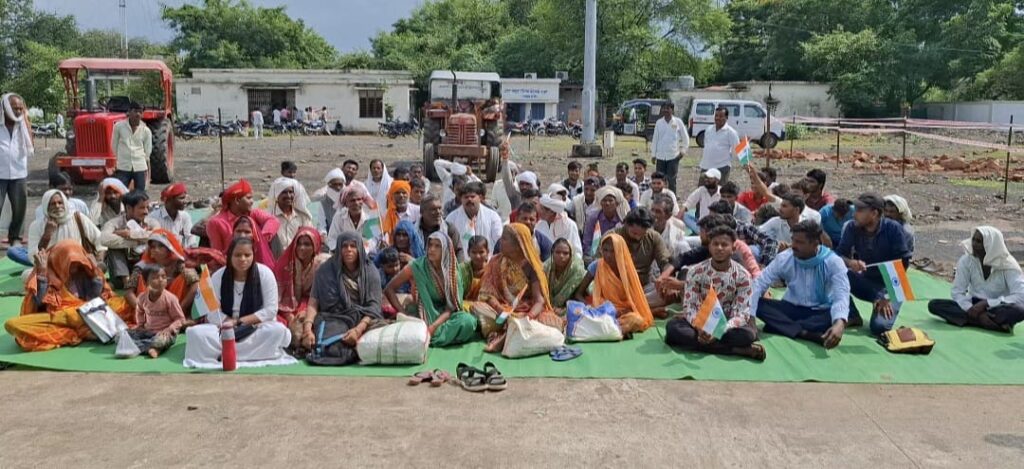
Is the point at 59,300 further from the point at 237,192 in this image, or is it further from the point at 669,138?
the point at 669,138

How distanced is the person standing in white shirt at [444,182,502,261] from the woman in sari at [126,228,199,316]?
2101mm

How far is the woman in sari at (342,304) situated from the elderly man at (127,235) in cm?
201

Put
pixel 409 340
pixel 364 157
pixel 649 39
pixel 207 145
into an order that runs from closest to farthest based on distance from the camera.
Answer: pixel 409 340 → pixel 364 157 → pixel 207 145 → pixel 649 39

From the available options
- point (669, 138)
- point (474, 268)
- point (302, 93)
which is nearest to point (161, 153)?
point (669, 138)

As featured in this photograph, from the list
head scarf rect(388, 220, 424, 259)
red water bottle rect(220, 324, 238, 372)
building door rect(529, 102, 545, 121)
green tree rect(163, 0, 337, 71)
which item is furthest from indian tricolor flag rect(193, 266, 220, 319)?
green tree rect(163, 0, 337, 71)

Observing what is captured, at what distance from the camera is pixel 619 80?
39.4 meters

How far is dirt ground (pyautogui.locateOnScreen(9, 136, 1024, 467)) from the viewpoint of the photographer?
3.96 m

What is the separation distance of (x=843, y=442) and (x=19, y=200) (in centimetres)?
832

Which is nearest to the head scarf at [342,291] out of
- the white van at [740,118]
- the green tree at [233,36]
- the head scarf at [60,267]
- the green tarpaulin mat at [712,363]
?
the green tarpaulin mat at [712,363]

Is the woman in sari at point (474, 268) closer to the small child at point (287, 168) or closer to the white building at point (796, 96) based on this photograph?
the small child at point (287, 168)

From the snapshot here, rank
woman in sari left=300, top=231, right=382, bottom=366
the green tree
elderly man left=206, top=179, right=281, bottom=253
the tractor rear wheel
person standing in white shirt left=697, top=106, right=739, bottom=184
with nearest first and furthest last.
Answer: woman in sari left=300, top=231, right=382, bottom=366 < elderly man left=206, top=179, right=281, bottom=253 < person standing in white shirt left=697, top=106, right=739, bottom=184 < the tractor rear wheel < the green tree

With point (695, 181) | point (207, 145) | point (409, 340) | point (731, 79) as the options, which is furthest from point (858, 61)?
point (409, 340)

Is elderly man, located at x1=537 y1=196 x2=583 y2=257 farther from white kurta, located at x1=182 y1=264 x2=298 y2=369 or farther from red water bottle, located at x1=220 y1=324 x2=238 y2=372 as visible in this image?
red water bottle, located at x1=220 y1=324 x2=238 y2=372

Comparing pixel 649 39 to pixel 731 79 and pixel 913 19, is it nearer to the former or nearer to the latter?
pixel 731 79
